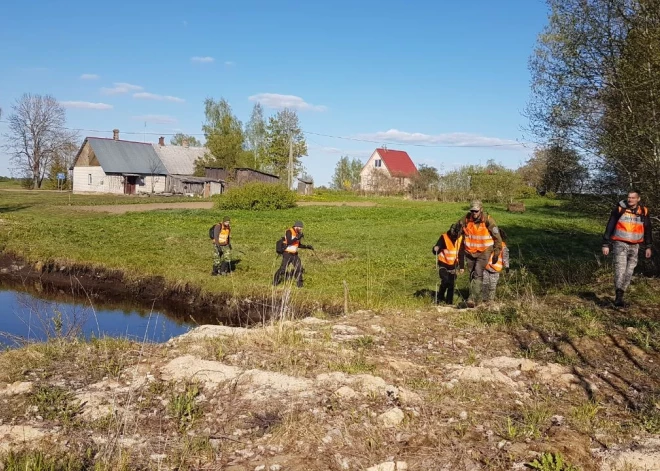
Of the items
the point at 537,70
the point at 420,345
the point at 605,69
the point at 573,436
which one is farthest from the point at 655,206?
the point at 573,436

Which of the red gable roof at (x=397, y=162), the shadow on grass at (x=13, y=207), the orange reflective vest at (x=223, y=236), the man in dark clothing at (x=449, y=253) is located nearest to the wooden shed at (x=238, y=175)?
the shadow on grass at (x=13, y=207)

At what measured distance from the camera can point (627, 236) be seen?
30.0 ft

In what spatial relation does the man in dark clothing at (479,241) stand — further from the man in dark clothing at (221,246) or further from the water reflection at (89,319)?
the man in dark clothing at (221,246)

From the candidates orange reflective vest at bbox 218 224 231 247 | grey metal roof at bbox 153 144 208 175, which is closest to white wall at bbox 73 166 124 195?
grey metal roof at bbox 153 144 208 175

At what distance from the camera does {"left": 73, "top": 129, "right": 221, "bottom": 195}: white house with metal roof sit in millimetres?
56812

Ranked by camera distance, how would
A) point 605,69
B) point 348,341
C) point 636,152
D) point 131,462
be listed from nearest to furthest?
point 131,462 → point 348,341 → point 636,152 → point 605,69

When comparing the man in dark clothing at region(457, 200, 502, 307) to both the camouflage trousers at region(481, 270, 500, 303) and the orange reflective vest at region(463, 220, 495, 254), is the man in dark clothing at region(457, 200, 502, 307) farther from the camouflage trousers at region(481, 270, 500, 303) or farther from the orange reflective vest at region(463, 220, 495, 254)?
the camouflage trousers at region(481, 270, 500, 303)

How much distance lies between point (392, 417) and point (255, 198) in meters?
33.0

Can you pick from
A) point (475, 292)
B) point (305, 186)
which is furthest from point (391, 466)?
point (305, 186)

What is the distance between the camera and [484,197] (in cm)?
4744

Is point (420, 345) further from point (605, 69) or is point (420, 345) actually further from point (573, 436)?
point (605, 69)

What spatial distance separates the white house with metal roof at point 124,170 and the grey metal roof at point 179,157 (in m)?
0.15

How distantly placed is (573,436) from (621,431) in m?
0.51

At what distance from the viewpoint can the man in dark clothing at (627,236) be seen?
29.9 ft
